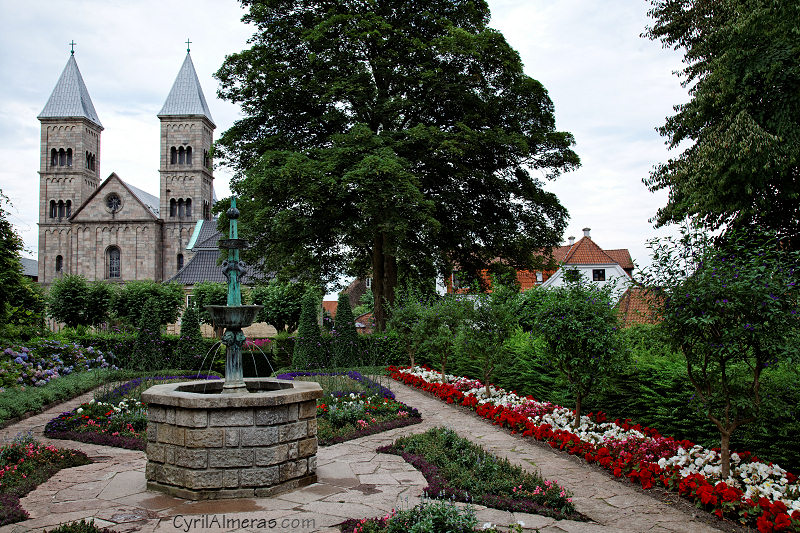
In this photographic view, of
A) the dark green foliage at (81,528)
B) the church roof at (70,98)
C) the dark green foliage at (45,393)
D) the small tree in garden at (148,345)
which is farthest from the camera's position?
the church roof at (70,98)

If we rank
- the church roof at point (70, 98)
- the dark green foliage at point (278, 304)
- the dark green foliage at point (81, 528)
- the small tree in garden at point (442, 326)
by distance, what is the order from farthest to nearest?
the church roof at point (70, 98) < the dark green foliage at point (278, 304) < the small tree in garden at point (442, 326) < the dark green foliage at point (81, 528)

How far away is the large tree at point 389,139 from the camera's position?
16703mm

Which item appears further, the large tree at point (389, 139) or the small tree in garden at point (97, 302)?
the small tree in garden at point (97, 302)

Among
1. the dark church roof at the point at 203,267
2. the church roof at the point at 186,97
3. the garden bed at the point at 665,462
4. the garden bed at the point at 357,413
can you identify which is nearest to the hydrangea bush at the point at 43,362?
the garden bed at the point at 357,413

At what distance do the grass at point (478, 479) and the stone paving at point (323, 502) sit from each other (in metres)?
0.15

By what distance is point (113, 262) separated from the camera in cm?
5144

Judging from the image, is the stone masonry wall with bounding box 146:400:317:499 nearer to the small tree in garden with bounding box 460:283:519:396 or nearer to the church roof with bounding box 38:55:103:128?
the small tree in garden with bounding box 460:283:519:396

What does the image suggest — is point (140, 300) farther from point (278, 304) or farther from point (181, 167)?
point (181, 167)

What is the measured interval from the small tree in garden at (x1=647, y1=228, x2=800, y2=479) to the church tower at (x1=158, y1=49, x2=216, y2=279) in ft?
168

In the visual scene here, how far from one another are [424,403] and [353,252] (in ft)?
36.7

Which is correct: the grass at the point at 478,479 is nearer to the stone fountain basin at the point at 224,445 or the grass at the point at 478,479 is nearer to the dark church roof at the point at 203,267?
the stone fountain basin at the point at 224,445

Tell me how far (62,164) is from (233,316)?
58.4 m

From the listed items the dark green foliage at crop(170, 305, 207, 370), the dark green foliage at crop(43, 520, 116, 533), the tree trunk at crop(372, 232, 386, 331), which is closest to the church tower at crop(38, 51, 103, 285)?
the dark green foliage at crop(170, 305, 207, 370)

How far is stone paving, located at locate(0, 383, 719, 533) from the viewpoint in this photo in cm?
484
